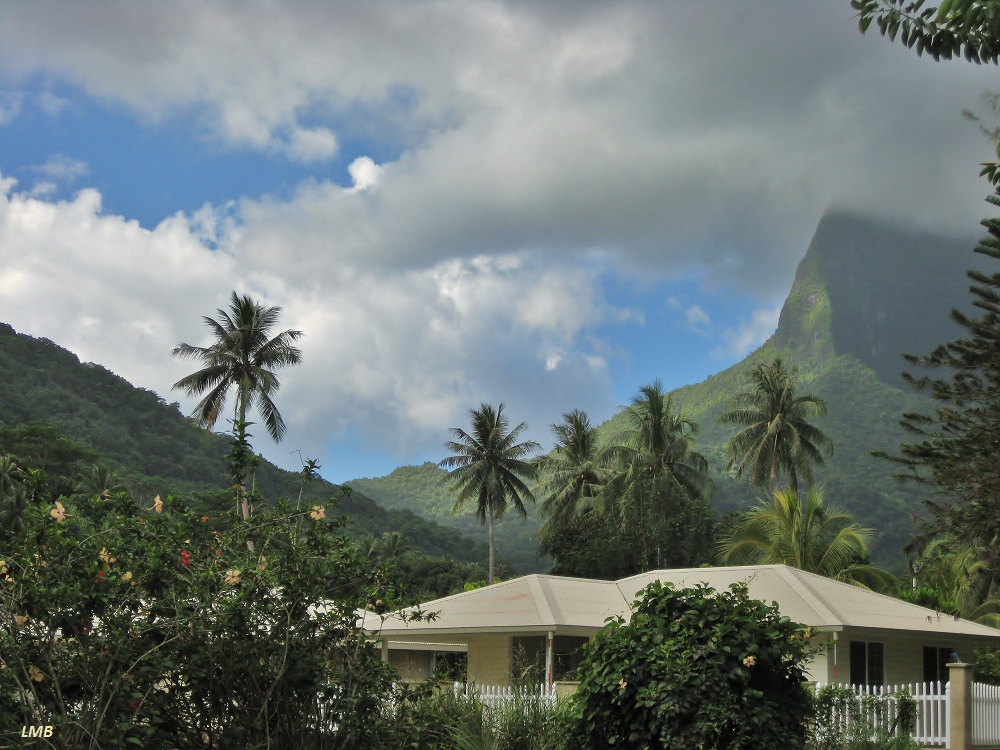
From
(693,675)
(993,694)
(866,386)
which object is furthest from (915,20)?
(866,386)

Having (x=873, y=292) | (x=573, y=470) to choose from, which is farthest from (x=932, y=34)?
(x=873, y=292)

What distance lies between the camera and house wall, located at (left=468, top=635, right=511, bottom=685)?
80.8 ft

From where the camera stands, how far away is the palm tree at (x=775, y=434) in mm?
48719

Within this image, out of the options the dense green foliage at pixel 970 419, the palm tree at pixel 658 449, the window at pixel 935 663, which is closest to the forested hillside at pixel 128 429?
the palm tree at pixel 658 449

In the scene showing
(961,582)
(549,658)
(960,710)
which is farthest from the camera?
(961,582)

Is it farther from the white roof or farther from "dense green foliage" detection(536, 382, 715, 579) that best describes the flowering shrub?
"dense green foliage" detection(536, 382, 715, 579)

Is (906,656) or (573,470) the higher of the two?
(573,470)

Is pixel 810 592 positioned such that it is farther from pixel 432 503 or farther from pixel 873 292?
pixel 873 292

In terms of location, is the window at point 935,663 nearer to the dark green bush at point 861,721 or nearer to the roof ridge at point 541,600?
the dark green bush at point 861,721

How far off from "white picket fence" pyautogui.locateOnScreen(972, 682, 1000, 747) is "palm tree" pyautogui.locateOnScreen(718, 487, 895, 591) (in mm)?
14363

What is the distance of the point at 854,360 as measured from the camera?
122 meters

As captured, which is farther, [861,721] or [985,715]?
[985,715]

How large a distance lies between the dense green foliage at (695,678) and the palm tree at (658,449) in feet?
127

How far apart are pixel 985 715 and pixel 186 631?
49.8 ft
